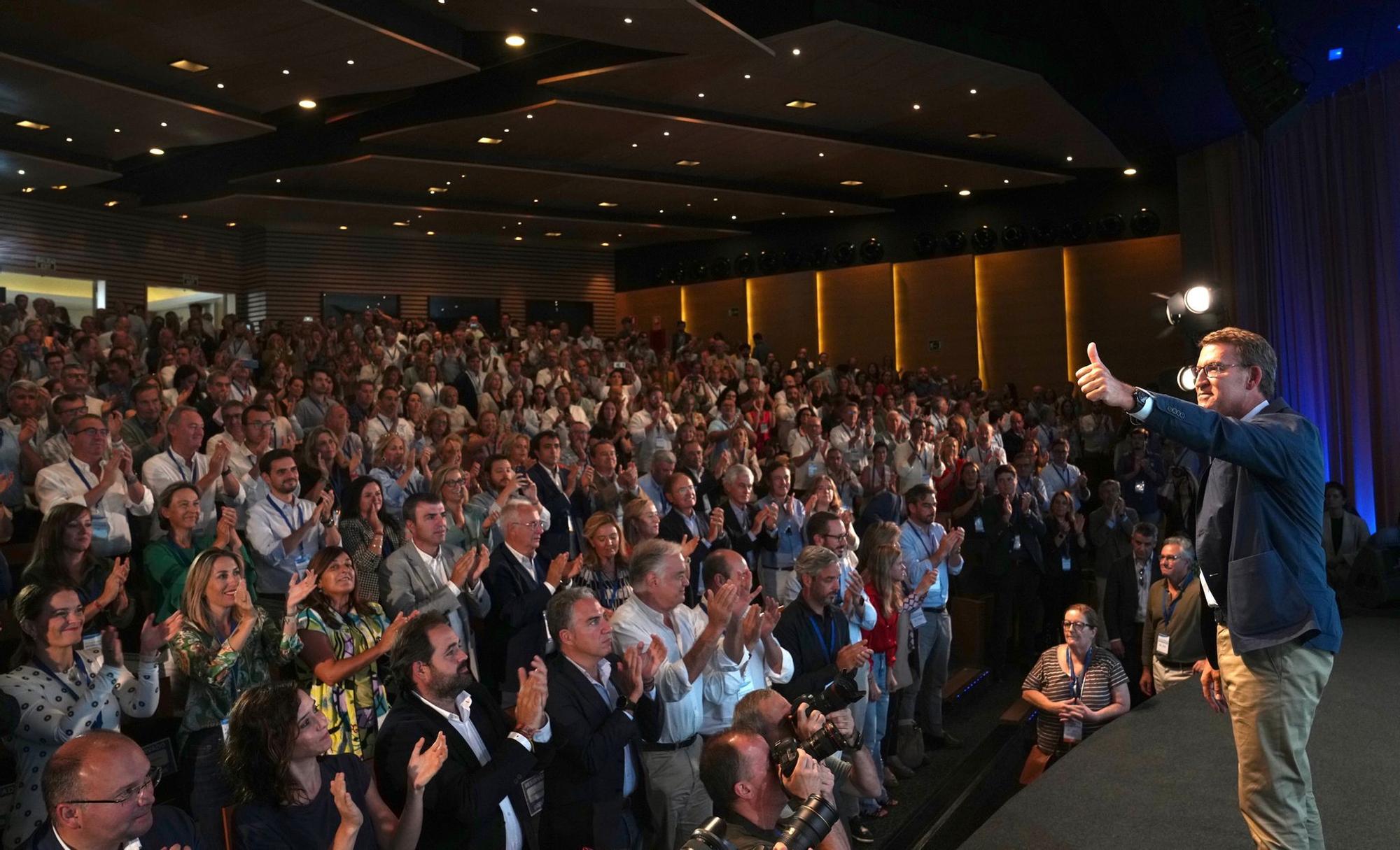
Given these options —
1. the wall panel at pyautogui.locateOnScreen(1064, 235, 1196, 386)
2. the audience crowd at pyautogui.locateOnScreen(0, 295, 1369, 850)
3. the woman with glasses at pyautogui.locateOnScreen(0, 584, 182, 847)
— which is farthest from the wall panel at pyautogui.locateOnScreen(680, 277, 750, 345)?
the woman with glasses at pyautogui.locateOnScreen(0, 584, 182, 847)

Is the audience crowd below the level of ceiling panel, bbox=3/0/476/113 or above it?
below

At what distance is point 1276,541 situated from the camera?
249cm

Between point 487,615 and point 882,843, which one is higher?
point 487,615

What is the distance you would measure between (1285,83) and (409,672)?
24.7ft

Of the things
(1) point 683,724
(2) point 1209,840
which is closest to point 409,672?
(1) point 683,724

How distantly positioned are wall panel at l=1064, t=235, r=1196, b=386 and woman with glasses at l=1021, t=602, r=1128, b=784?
10.1m

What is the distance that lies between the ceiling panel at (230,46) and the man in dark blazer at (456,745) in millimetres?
5850

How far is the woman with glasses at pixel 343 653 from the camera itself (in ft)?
10.9

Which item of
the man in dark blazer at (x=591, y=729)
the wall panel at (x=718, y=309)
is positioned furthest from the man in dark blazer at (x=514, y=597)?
the wall panel at (x=718, y=309)

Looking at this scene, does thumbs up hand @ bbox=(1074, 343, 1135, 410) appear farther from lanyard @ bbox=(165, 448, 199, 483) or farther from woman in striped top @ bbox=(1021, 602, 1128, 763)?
lanyard @ bbox=(165, 448, 199, 483)

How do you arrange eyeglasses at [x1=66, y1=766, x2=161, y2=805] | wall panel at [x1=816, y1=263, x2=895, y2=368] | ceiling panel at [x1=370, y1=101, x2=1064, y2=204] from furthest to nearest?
wall panel at [x1=816, y1=263, x2=895, y2=368], ceiling panel at [x1=370, y1=101, x2=1064, y2=204], eyeglasses at [x1=66, y1=766, x2=161, y2=805]

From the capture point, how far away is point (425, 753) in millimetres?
2562

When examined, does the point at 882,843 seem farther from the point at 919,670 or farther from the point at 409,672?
the point at 409,672

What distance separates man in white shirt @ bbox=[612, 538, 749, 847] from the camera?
325 centimetres
